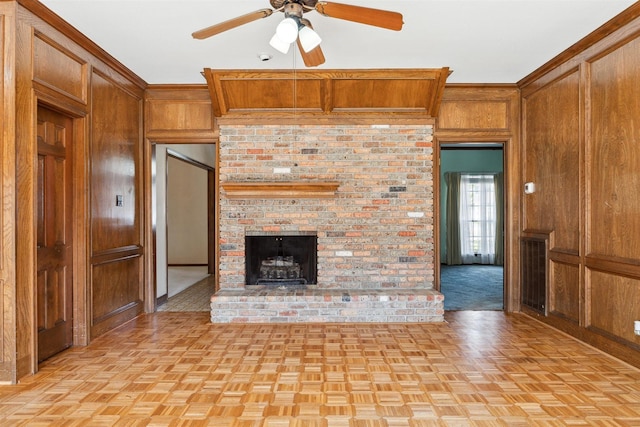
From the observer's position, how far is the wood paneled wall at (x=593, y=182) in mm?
2867

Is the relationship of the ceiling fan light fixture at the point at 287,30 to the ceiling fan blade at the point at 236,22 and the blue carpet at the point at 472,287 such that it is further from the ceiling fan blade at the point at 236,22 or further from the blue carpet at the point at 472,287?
the blue carpet at the point at 472,287

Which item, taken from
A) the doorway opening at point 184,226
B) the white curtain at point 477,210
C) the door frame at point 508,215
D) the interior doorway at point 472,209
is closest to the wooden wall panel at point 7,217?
the doorway opening at point 184,226

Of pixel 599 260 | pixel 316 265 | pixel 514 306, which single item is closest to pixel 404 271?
pixel 316 265

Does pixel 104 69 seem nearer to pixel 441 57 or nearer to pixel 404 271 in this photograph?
pixel 441 57

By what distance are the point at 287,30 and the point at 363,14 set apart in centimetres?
44

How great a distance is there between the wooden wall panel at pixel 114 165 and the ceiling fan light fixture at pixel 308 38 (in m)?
2.18

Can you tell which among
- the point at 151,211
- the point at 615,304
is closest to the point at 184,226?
the point at 151,211

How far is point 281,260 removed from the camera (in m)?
4.43

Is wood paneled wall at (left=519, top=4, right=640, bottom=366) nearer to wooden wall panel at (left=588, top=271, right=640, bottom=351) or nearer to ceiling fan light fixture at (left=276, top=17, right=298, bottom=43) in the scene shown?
wooden wall panel at (left=588, top=271, right=640, bottom=351)

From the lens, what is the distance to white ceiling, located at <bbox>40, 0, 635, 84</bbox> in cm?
274

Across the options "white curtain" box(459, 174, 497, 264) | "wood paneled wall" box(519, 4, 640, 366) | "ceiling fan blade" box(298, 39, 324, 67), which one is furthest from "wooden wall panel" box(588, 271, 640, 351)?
"white curtain" box(459, 174, 497, 264)

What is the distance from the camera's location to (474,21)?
295cm

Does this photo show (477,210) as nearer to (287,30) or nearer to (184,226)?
(184,226)

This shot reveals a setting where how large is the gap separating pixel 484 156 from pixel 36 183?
833 cm
